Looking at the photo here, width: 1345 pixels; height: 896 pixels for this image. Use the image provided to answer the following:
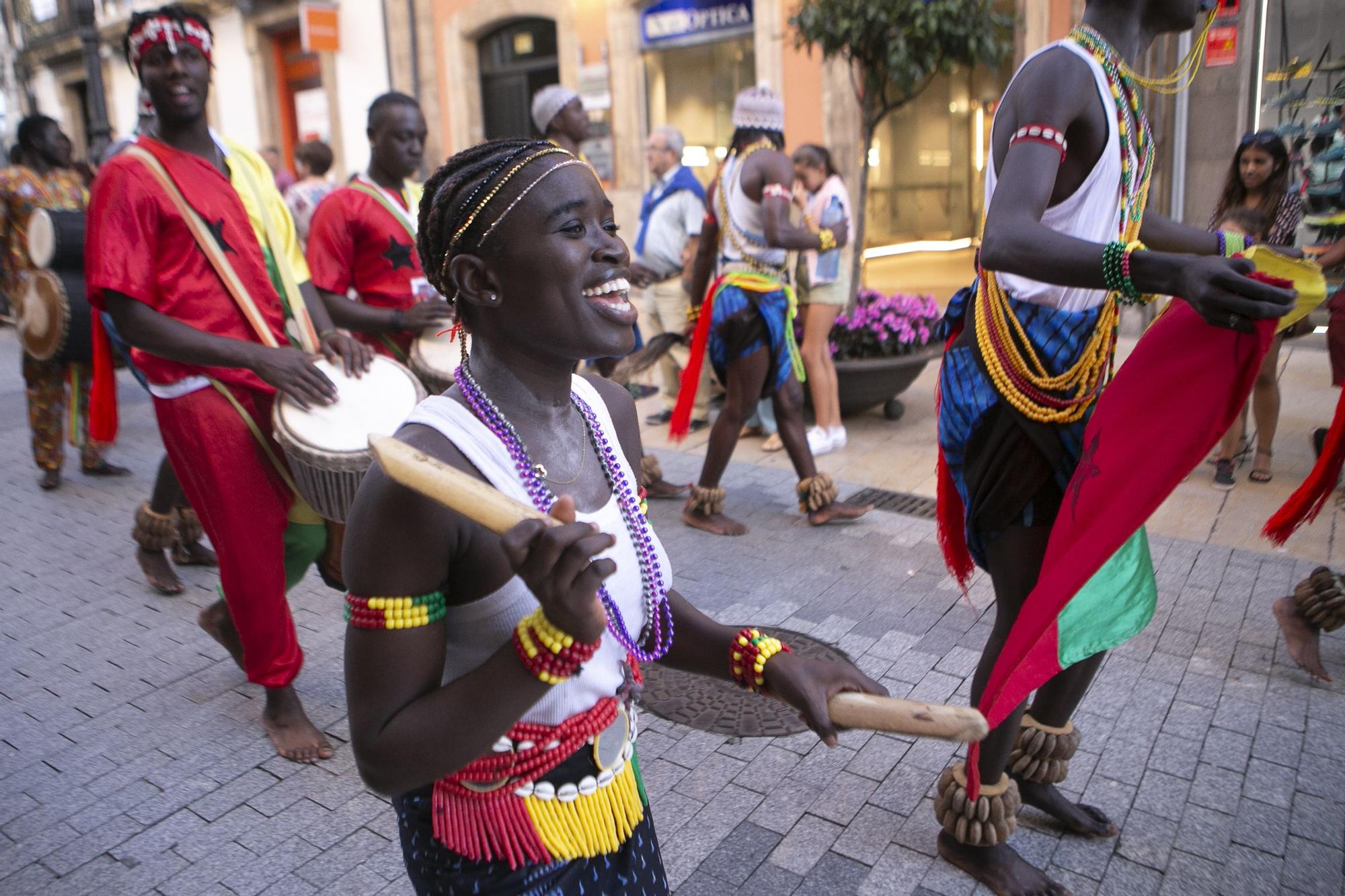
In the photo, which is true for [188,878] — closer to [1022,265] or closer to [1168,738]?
[1022,265]

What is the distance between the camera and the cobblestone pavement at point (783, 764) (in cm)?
273

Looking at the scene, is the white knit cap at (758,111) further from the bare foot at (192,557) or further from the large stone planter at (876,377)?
the bare foot at (192,557)

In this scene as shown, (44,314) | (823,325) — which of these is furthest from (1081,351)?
(44,314)

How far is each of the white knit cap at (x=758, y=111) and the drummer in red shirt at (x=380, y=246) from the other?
1801 millimetres

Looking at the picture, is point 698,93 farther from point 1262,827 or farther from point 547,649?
point 547,649

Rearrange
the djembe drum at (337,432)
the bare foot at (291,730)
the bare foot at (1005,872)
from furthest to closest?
the bare foot at (291,730) < the djembe drum at (337,432) < the bare foot at (1005,872)

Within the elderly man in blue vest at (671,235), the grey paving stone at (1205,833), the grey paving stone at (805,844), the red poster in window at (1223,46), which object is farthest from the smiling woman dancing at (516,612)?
the red poster in window at (1223,46)

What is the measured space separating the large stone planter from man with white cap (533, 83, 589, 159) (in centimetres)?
251

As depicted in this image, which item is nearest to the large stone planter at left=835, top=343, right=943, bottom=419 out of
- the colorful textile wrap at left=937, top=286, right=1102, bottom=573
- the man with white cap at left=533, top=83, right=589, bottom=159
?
the man with white cap at left=533, top=83, right=589, bottom=159

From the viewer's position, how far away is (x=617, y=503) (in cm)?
165

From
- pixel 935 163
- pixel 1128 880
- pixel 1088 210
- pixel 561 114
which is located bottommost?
pixel 1128 880

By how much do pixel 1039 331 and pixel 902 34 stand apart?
5.33 m

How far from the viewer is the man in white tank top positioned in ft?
7.23

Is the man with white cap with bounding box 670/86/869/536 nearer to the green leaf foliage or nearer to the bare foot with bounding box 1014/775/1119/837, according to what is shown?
the green leaf foliage
